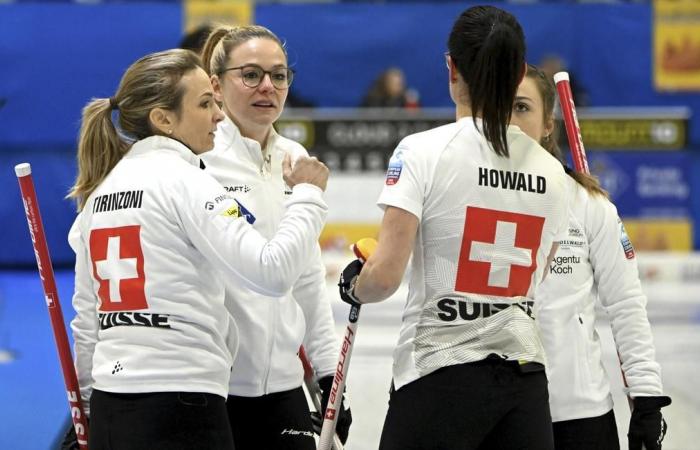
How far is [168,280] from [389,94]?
1020 cm

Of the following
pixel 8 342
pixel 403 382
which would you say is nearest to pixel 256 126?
pixel 403 382

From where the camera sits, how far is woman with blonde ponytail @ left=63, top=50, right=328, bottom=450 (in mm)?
2605

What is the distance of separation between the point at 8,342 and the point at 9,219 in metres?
4.55

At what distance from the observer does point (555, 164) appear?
9.15 feet

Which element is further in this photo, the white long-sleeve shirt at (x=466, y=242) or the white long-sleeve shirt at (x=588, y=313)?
the white long-sleeve shirt at (x=588, y=313)

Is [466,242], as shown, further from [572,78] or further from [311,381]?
[572,78]

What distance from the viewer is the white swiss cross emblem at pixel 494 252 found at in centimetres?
263

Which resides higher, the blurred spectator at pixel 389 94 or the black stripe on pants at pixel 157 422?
the black stripe on pants at pixel 157 422

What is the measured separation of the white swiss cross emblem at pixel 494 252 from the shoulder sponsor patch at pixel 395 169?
189 millimetres

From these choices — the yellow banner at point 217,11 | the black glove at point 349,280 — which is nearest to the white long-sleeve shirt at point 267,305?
the black glove at point 349,280

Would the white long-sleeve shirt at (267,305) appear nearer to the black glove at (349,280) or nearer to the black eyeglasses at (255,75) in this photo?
the black eyeglasses at (255,75)

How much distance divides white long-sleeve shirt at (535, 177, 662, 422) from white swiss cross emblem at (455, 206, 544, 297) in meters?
0.65

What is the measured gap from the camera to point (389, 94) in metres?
12.7

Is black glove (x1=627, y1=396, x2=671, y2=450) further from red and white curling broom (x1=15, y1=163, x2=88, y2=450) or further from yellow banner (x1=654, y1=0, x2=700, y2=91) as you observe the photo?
yellow banner (x1=654, y1=0, x2=700, y2=91)
